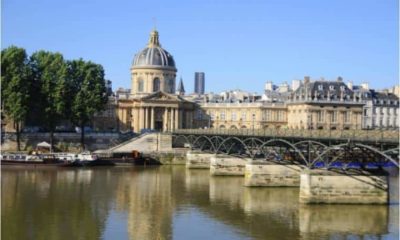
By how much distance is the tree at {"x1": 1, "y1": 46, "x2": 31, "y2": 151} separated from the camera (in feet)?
257

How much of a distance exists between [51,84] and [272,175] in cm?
3664

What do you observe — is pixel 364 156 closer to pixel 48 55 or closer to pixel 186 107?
pixel 48 55

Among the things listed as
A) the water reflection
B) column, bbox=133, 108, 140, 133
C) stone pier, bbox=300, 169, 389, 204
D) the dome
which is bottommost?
the water reflection

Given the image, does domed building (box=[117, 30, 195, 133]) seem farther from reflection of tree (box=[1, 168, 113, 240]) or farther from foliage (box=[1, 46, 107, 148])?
reflection of tree (box=[1, 168, 113, 240])

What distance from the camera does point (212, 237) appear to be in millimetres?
36656

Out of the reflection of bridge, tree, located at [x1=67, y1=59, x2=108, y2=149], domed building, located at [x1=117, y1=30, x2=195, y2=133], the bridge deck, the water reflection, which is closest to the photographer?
the water reflection

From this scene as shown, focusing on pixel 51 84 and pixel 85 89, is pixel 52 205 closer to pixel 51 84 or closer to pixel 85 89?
pixel 51 84

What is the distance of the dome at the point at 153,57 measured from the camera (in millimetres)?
126438

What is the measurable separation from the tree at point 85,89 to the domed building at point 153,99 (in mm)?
25210

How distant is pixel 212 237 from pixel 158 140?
191ft

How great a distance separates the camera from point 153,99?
117 metres

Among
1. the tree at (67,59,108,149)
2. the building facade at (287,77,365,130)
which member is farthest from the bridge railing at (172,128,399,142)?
the building facade at (287,77,365,130)

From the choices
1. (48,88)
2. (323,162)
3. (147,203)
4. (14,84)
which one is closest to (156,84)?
(48,88)

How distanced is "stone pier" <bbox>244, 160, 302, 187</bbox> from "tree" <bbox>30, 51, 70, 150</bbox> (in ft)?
107
